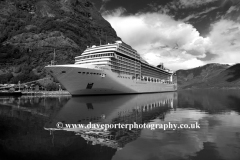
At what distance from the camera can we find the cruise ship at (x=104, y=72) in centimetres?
3725

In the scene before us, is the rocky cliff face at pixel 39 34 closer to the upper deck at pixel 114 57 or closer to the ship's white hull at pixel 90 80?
the upper deck at pixel 114 57

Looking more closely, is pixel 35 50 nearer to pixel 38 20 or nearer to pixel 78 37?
pixel 78 37

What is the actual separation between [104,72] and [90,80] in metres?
3.95

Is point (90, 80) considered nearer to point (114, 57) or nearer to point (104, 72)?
point (104, 72)

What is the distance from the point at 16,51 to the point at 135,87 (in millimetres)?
92556

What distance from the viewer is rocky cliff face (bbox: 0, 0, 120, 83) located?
4107 inches

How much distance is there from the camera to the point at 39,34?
398 feet

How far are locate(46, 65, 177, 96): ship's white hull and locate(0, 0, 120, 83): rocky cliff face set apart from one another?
37869mm

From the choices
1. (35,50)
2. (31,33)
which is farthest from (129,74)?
(31,33)

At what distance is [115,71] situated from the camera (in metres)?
45.8

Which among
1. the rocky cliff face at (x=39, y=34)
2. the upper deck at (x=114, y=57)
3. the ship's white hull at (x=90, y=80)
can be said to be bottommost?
the ship's white hull at (x=90, y=80)

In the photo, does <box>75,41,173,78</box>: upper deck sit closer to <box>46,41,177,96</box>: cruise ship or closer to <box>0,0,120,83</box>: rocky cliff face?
<box>46,41,177,96</box>: cruise ship

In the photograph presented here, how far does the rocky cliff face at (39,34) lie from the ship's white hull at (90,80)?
37.9 metres

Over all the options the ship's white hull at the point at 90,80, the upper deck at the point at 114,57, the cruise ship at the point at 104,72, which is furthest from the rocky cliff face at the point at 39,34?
the ship's white hull at the point at 90,80
